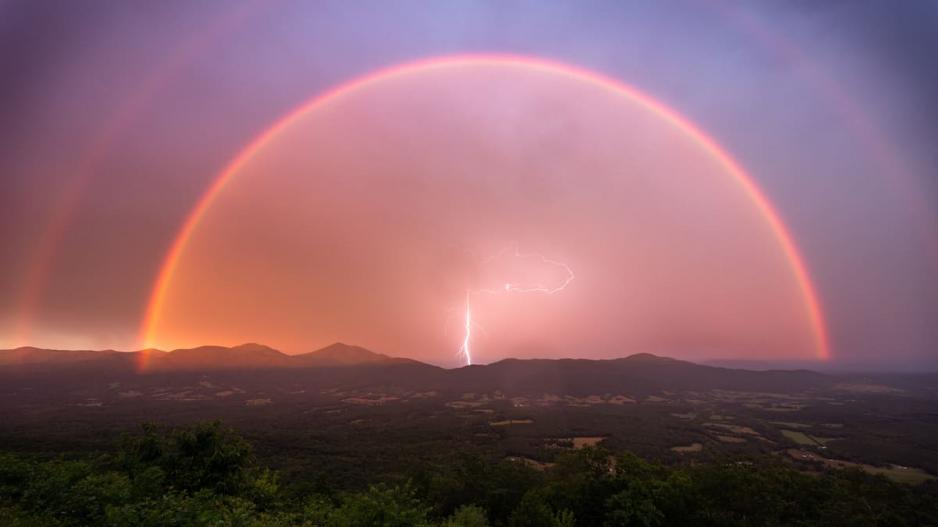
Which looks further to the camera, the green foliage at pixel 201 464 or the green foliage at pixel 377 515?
the green foliage at pixel 201 464

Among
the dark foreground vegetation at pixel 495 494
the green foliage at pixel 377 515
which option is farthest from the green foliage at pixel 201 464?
the green foliage at pixel 377 515

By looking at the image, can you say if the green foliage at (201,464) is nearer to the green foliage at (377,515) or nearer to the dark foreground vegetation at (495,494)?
the dark foreground vegetation at (495,494)

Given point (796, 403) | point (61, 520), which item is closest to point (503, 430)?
point (61, 520)

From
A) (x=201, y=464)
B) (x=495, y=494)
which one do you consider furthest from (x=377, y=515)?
(x=495, y=494)

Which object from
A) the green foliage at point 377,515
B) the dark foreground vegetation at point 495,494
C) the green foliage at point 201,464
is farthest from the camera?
the green foliage at point 201,464

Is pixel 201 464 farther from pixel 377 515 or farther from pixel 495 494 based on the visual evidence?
pixel 495 494

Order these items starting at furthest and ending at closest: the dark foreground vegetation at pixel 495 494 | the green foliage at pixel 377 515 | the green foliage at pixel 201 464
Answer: the green foliage at pixel 201 464
the dark foreground vegetation at pixel 495 494
the green foliage at pixel 377 515

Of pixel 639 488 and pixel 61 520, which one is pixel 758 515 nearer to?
pixel 639 488

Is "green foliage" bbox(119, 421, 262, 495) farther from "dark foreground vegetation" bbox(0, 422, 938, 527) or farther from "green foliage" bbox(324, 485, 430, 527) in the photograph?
"green foliage" bbox(324, 485, 430, 527)
